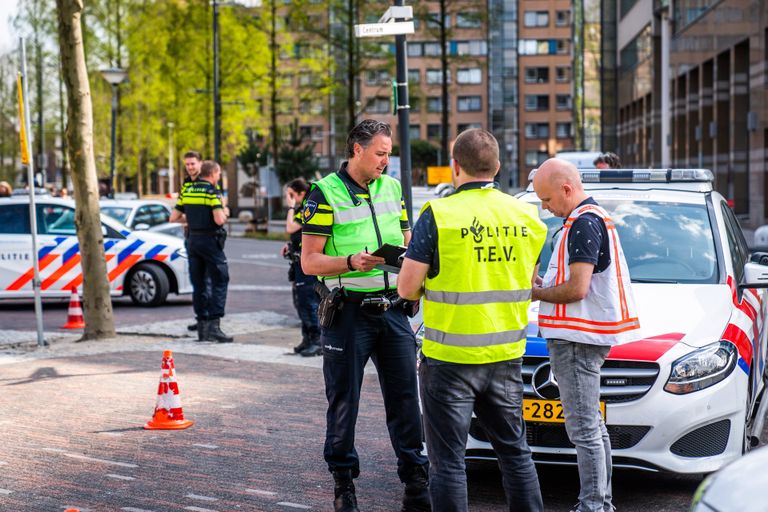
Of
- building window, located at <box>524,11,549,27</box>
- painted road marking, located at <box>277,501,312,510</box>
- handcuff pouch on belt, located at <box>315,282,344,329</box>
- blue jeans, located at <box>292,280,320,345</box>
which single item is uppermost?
building window, located at <box>524,11,549,27</box>

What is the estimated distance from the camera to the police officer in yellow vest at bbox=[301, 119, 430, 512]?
5438mm

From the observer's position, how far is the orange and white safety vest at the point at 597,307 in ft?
16.7

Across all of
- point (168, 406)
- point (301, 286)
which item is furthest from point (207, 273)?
point (168, 406)

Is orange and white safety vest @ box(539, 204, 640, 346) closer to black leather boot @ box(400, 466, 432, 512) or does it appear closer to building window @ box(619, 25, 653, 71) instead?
black leather boot @ box(400, 466, 432, 512)

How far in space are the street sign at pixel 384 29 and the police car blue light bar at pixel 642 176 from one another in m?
4.56

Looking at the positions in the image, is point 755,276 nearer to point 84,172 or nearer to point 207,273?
point 207,273

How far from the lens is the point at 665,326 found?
5.79 meters

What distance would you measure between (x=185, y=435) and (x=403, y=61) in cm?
621

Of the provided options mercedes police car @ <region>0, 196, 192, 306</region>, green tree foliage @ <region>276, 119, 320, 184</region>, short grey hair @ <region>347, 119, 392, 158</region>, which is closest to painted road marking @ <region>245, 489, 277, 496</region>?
short grey hair @ <region>347, 119, 392, 158</region>

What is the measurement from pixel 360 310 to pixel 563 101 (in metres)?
108

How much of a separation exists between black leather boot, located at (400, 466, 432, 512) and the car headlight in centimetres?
129

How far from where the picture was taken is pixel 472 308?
4.43 metres

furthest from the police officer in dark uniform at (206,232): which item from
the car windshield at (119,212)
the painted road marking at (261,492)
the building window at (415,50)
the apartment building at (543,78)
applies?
the apartment building at (543,78)

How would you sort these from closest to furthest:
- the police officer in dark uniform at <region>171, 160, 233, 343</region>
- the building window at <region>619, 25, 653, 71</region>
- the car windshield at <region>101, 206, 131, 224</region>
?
the police officer in dark uniform at <region>171, 160, 233, 343</region> < the car windshield at <region>101, 206, 131, 224</region> < the building window at <region>619, 25, 653, 71</region>
